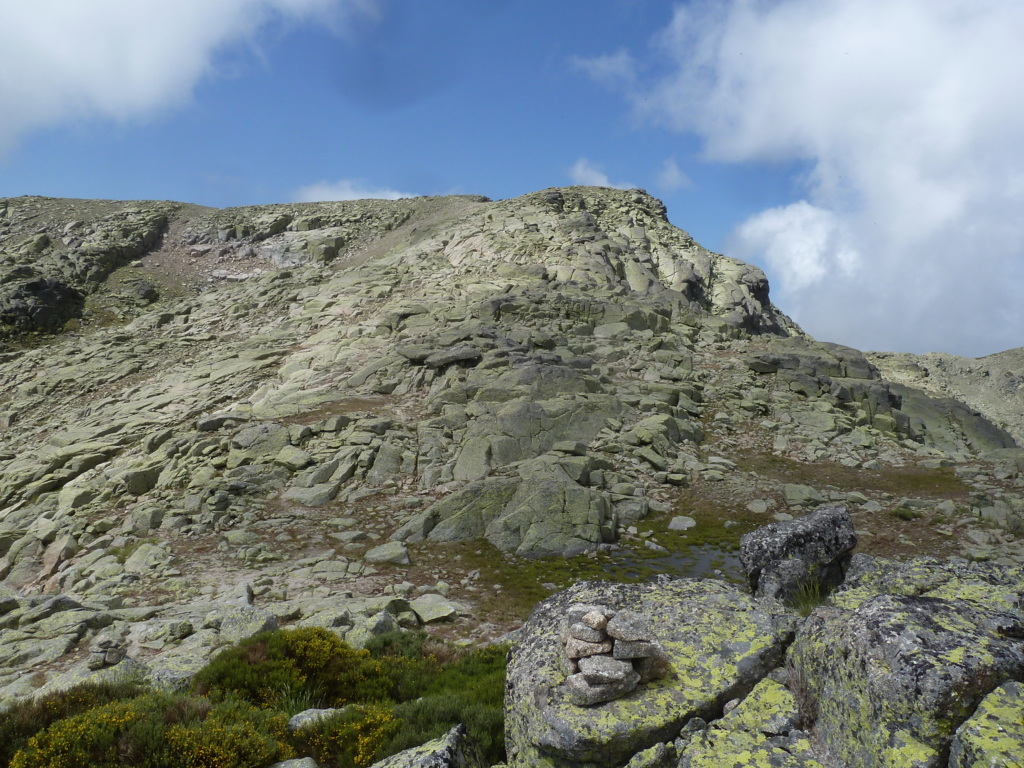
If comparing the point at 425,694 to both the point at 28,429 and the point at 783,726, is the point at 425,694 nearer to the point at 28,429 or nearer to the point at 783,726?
the point at 783,726

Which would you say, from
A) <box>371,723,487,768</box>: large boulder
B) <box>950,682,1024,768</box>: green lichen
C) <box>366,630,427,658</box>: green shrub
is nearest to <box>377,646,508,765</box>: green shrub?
<box>371,723,487,768</box>: large boulder

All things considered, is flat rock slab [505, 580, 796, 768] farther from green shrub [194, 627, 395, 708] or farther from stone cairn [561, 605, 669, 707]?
green shrub [194, 627, 395, 708]

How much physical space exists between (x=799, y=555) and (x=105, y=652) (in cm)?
1394

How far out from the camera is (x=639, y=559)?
17359 mm

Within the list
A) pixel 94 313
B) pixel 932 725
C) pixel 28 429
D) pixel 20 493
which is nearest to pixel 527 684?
pixel 932 725

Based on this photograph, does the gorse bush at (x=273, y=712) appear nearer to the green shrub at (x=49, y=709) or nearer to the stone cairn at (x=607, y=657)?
the green shrub at (x=49, y=709)

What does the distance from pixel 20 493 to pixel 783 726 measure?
29725 mm

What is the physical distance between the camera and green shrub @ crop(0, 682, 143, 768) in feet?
23.2

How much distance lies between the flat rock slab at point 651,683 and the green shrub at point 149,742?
332 centimetres

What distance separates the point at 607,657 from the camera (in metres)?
6.08

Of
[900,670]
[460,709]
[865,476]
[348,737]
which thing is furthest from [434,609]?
[865,476]

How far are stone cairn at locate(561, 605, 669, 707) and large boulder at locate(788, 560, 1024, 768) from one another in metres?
1.52

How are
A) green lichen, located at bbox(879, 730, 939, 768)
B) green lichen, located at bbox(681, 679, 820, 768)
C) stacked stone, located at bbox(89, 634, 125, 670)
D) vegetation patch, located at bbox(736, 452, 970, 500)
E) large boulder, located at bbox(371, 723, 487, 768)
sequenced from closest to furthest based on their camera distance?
green lichen, located at bbox(879, 730, 939, 768)
green lichen, located at bbox(681, 679, 820, 768)
large boulder, located at bbox(371, 723, 487, 768)
stacked stone, located at bbox(89, 634, 125, 670)
vegetation patch, located at bbox(736, 452, 970, 500)

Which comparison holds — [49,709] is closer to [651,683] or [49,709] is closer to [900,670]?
[651,683]
